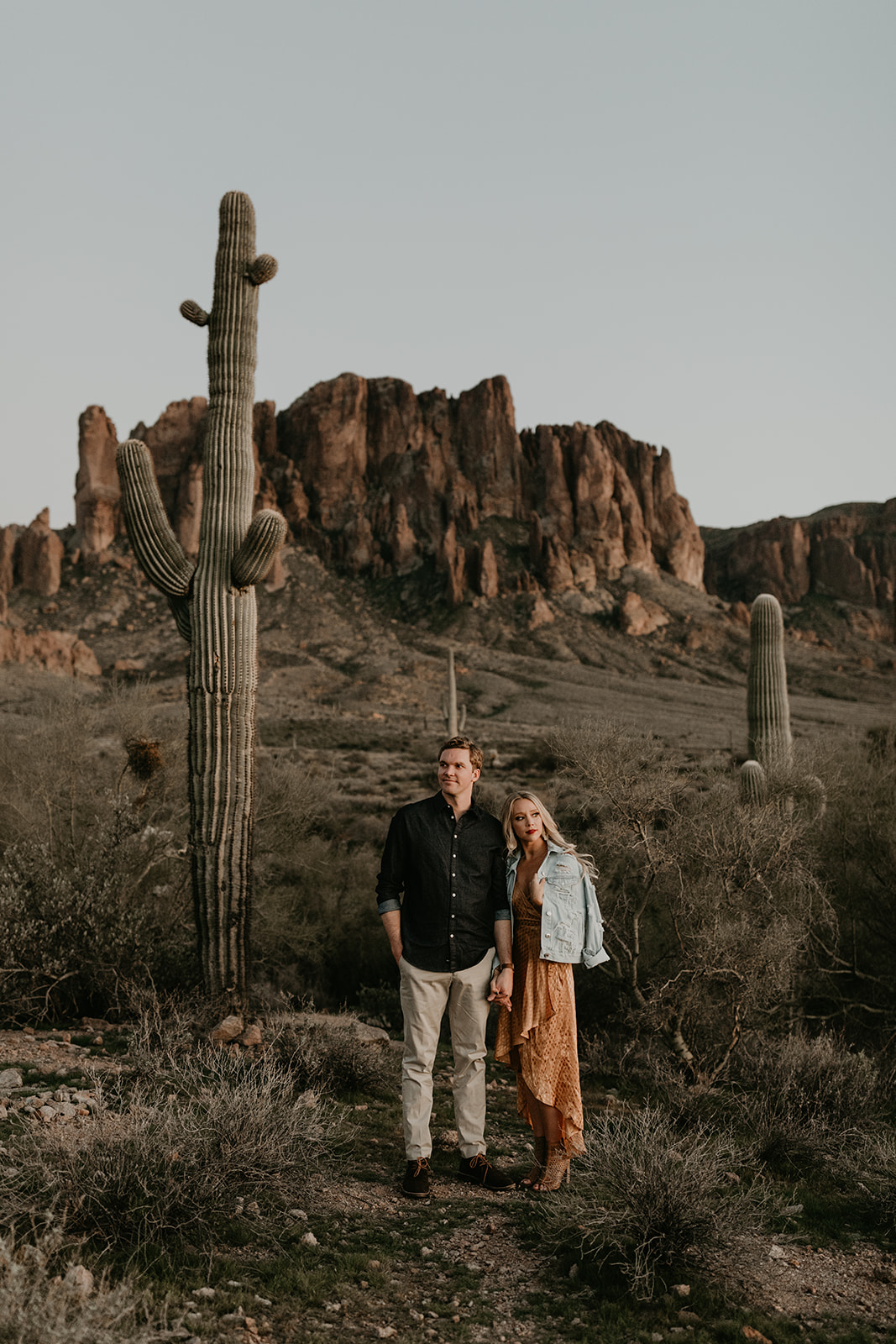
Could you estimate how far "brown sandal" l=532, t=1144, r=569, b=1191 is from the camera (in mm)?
3775

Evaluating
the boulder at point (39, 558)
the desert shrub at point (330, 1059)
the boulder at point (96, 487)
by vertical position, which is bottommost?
the desert shrub at point (330, 1059)

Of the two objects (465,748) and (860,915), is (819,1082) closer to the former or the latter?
(465,748)

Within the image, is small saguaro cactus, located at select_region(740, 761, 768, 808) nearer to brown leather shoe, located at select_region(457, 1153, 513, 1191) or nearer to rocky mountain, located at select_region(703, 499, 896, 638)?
brown leather shoe, located at select_region(457, 1153, 513, 1191)

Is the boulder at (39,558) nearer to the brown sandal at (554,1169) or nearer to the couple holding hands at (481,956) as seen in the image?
the couple holding hands at (481,956)

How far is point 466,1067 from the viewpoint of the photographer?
383cm

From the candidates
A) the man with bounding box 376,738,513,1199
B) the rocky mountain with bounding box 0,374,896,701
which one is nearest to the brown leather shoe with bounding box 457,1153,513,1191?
the man with bounding box 376,738,513,1199

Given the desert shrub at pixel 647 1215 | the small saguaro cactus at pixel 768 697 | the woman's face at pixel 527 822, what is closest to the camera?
the desert shrub at pixel 647 1215

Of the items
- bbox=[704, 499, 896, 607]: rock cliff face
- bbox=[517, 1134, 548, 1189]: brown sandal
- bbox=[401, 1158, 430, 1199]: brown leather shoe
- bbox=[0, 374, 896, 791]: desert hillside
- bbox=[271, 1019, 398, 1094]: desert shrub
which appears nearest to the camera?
bbox=[401, 1158, 430, 1199]: brown leather shoe

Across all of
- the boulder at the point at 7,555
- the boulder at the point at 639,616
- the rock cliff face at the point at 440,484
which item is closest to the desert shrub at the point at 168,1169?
the boulder at the point at 639,616

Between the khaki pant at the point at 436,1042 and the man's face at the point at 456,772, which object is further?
the man's face at the point at 456,772

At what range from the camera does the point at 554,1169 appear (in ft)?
12.5

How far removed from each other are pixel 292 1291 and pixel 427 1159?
1.00 meters

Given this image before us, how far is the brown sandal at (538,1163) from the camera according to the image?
3.83 m

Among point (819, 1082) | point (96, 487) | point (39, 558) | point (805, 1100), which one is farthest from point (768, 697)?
point (96, 487)
